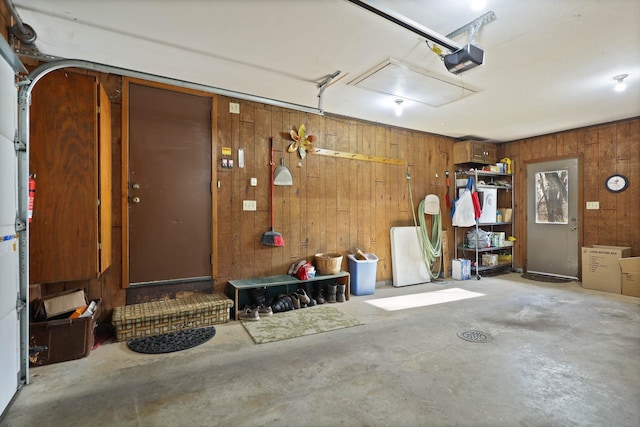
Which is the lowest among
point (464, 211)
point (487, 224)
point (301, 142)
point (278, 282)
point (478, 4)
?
point (278, 282)

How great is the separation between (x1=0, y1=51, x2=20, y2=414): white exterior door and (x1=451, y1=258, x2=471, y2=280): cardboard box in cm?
602

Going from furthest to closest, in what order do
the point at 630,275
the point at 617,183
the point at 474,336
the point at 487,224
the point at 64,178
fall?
the point at 487,224
the point at 617,183
the point at 630,275
the point at 474,336
the point at 64,178

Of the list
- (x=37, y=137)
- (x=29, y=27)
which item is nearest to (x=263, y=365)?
(x=37, y=137)

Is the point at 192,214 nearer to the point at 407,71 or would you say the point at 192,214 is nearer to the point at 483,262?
the point at 407,71

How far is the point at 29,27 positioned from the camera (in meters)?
2.42

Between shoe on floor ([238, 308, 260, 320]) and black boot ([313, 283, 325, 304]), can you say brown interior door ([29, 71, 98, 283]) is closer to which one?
shoe on floor ([238, 308, 260, 320])

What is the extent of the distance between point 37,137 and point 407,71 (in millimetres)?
3387

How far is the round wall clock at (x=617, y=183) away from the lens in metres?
5.10

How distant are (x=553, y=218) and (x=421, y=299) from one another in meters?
3.57

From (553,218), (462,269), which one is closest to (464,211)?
(462,269)

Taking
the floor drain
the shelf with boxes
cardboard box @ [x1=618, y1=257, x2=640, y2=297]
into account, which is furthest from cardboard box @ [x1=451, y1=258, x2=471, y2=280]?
the floor drain

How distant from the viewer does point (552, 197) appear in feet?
19.7

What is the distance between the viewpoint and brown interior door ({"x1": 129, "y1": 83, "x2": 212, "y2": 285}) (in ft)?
11.2

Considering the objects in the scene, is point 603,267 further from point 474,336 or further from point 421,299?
point 474,336
